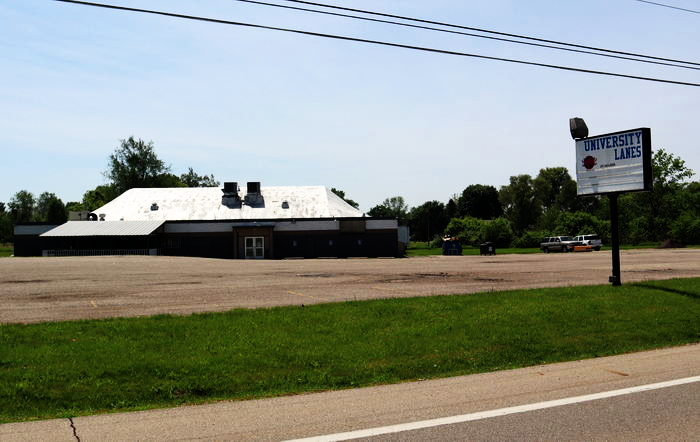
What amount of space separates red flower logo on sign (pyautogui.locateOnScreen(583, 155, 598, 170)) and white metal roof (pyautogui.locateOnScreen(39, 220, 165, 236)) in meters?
45.5

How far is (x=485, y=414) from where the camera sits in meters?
6.40

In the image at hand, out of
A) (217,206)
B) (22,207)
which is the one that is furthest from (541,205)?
(22,207)

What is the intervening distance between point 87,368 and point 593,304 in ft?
37.0

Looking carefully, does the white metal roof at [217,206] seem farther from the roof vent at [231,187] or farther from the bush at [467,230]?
the bush at [467,230]

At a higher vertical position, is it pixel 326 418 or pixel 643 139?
pixel 643 139

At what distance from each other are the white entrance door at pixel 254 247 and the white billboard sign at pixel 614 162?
42345mm

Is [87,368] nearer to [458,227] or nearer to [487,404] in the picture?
[487,404]

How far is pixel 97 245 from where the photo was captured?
186 feet

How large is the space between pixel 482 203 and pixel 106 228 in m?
97.2

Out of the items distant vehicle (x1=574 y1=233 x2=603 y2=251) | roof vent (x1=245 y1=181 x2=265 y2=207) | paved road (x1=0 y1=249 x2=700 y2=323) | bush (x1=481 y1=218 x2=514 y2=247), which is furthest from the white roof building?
bush (x1=481 y1=218 x2=514 y2=247)

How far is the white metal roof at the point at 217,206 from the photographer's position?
60188 mm

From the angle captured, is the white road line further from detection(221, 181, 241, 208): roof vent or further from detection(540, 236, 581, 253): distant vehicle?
detection(221, 181, 241, 208): roof vent

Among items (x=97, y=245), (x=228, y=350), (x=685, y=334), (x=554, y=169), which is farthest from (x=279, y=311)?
(x=554, y=169)

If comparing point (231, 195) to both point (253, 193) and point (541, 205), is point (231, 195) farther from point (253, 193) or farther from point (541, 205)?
point (541, 205)
